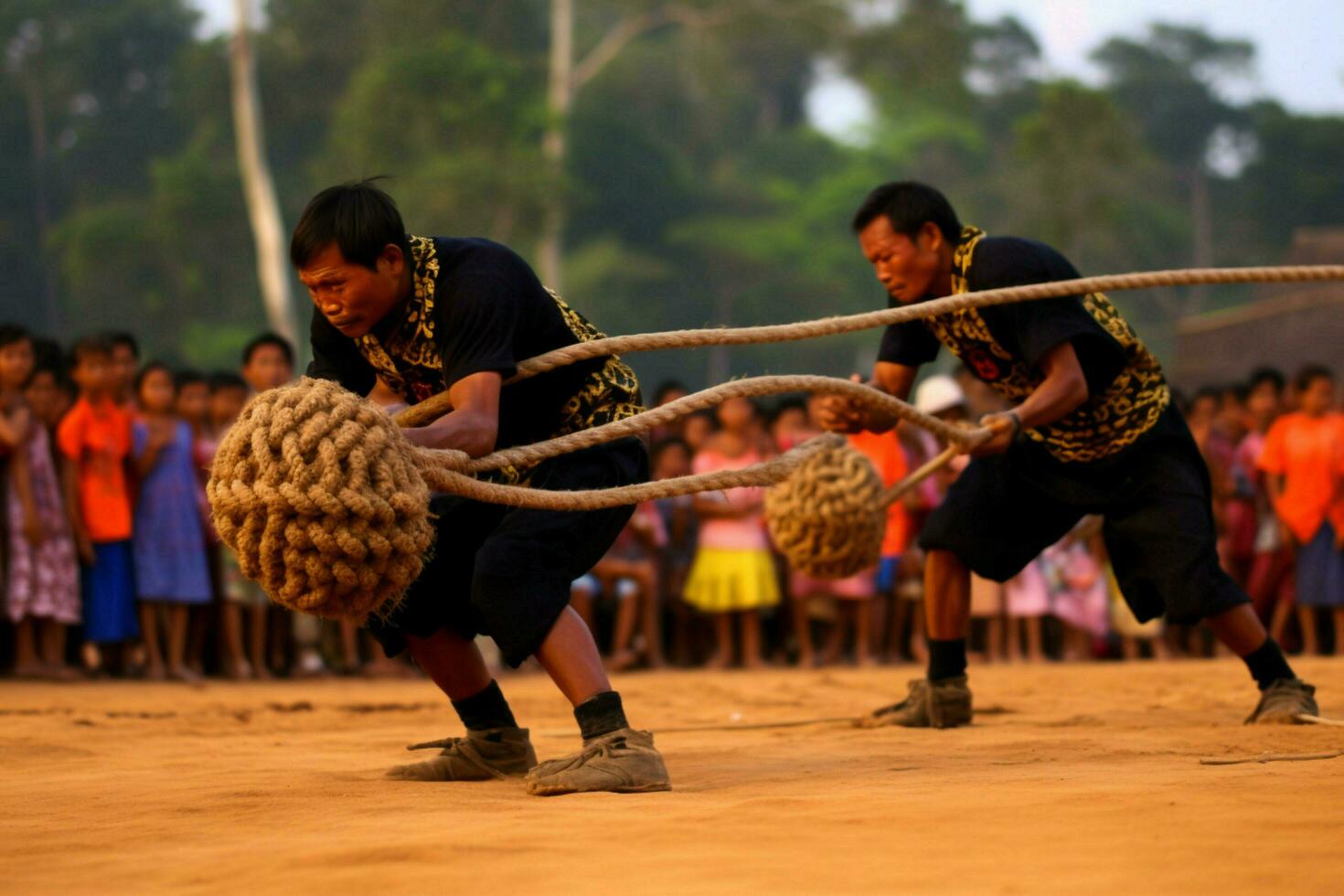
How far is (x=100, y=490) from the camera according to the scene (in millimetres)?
8125

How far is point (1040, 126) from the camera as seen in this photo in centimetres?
2842

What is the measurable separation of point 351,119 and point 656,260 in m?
9.96

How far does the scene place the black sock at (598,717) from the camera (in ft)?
12.6

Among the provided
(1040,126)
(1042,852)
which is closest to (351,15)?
(1040,126)

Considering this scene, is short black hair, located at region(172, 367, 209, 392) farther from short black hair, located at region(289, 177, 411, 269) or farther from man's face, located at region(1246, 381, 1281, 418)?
man's face, located at region(1246, 381, 1281, 418)

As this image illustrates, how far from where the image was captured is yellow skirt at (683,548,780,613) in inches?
372

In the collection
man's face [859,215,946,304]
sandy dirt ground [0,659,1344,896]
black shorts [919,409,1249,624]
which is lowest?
sandy dirt ground [0,659,1344,896]

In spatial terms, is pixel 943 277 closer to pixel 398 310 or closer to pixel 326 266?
pixel 398 310

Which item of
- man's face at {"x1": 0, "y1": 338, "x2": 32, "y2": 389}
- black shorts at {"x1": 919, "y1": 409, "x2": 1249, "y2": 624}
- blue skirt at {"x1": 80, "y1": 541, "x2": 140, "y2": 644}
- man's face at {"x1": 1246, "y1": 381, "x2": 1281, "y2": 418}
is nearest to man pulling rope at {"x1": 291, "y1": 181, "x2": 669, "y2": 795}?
black shorts at {"x1": 919, "y1": 409, "x2": 1249, "y2": 624}

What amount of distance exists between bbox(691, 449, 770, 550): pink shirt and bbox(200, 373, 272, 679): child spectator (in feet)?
7.95

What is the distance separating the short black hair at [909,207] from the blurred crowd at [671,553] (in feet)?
10.9

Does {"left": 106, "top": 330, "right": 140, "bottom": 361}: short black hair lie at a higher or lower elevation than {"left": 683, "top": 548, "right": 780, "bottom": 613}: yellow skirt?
higher

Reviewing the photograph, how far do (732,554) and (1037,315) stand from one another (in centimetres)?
489

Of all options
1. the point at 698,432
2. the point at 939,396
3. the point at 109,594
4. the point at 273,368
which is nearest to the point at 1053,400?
the point at 939,396
